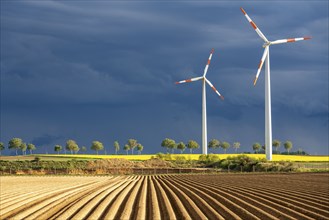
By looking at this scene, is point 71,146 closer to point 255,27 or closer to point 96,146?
point 96,146

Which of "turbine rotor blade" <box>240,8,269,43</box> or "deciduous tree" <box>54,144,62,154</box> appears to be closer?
"turbine rotor blade" <box>240,8,269,43</box>

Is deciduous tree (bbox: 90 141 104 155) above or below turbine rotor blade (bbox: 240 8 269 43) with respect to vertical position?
below

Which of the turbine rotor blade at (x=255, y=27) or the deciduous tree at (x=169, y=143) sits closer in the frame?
the turbine rotor blade at (x=255, y=27)

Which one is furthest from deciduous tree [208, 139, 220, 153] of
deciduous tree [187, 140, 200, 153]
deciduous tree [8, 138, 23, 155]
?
deciduous tree [8, 138, 23, 155]

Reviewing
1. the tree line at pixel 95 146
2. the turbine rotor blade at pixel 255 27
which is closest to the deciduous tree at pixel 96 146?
the tree line at pixel 95 146

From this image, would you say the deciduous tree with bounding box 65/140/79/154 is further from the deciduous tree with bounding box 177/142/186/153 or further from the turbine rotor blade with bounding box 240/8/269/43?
the turbine rotor blade with bounding box 240/8/269/43

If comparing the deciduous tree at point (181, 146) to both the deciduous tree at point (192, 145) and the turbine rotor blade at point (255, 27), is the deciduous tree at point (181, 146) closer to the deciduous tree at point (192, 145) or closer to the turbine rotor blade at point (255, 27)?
the deciduous tree at point (192, 145)

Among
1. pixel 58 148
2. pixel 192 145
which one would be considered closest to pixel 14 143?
pixel 58 148

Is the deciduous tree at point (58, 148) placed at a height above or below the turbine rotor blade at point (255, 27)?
below

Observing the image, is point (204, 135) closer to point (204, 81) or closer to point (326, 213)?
point (204, 81)

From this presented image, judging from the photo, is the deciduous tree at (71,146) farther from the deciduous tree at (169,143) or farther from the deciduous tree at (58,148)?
the deciduous tree at (169,143)

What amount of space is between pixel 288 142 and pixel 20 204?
7311 inches

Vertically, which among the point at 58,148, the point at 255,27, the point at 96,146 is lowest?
the point at 58,148

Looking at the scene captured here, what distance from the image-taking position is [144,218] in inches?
615
